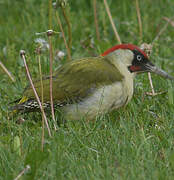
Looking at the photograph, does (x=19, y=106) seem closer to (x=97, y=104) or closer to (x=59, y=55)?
(x=97, y=104)

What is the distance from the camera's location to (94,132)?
3516 mm

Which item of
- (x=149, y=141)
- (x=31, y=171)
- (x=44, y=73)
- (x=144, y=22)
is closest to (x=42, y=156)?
(x=31, y=171)

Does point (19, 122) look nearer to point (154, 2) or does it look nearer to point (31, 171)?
point (31, 171)

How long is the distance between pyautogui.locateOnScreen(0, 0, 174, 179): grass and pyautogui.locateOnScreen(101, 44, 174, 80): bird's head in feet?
0.53

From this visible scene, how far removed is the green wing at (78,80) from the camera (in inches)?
156

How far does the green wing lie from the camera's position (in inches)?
156

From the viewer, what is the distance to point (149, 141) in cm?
334

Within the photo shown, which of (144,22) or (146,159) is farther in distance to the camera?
(144,22)

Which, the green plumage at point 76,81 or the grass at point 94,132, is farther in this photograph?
the green plumage at point 76,81

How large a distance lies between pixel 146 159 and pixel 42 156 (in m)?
0.59

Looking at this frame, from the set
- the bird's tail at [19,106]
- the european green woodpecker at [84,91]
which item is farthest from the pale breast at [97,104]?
the bird's tail at [19,106]

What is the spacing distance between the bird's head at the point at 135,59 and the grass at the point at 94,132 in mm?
161

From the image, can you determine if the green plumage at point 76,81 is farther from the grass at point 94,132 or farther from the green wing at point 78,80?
the grass at point 94,132

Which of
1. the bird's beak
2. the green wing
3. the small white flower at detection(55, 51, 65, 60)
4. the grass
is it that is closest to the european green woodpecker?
the green wing
